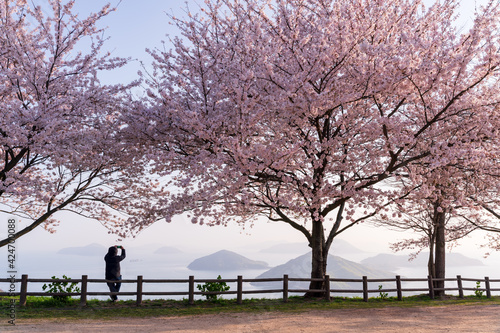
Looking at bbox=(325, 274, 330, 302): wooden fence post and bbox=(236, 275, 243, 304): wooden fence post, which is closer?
bbox=(236, 275, 243, 304): wooden fence post

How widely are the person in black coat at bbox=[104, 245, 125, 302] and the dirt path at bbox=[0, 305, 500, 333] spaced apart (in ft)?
8.74

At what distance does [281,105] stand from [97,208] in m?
10.2

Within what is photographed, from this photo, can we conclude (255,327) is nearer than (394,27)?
Yes

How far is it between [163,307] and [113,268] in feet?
7.82

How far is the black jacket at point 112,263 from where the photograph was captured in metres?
14.4

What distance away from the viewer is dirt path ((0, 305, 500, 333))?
1064 centimetres

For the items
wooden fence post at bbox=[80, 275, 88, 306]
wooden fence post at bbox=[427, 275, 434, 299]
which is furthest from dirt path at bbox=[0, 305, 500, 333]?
wooden fence post at bbox=[427, 275, 434, 299]

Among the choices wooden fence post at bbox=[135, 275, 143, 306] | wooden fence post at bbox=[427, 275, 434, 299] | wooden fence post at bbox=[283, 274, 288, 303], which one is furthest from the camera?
wooden fence post at bbox=[427, 275, 434, 299]

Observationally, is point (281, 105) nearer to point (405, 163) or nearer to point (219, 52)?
point (219, 52)

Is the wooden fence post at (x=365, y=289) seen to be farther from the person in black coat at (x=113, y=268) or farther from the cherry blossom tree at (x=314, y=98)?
the person in black coat at (x=113, y=268)

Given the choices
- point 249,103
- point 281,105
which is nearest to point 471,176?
point 281,105

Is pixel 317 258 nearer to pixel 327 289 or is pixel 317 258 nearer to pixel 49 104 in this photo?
pixel 327 289

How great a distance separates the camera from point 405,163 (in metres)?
14.0

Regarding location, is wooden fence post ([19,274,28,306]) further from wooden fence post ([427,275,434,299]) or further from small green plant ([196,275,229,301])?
wooden fence post ([427,275,434,299])
